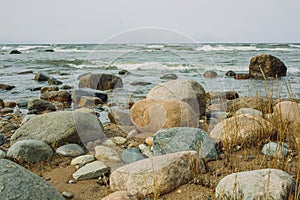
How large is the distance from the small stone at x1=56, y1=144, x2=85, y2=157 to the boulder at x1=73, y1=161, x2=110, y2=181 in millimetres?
583

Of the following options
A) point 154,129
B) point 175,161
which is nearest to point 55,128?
point 154,129

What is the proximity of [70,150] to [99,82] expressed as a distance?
23.6 feet

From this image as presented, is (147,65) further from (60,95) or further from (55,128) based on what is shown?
(55,128)

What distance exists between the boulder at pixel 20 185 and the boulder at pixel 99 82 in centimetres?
757

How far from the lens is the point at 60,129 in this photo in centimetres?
400

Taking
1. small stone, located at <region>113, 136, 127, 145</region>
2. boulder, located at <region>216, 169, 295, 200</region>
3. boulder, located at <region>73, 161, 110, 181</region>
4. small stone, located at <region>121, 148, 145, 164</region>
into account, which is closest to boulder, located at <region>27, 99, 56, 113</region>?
small stone, located at <region>113, 136, 127, 145</region>

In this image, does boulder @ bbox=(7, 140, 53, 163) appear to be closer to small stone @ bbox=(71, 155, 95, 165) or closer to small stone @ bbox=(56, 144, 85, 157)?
small stone @ bbox=(56, 144, 85, 157)

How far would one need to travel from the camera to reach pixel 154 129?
4.44 meters

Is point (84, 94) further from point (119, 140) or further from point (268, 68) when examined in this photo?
point (268, 68)

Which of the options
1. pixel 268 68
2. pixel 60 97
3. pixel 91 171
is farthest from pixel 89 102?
pixel 268 68

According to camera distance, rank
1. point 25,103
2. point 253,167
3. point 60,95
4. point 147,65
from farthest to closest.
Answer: point 147,65, point 60,95, point 25,103, point 253,167

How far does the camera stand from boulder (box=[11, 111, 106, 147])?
156 inches

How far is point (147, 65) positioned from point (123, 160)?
44.6 ft

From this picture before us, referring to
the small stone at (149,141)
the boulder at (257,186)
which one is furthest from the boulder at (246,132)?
the boulder at (257,186)
